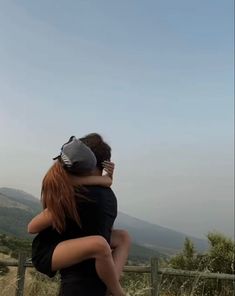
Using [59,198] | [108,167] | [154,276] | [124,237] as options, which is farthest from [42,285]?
[59,198]

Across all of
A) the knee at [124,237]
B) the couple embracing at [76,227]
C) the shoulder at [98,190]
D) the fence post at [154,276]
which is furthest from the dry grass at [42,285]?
the shoulder at [98,190]

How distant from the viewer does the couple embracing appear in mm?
2953

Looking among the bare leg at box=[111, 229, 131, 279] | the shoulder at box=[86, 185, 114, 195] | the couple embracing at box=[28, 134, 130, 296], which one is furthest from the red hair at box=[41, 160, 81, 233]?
the bare leg at box=[111, 229, 131, 279]

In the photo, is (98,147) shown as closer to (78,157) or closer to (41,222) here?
(78,157)

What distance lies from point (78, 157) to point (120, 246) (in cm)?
63

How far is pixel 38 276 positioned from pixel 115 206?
4666 millimetres

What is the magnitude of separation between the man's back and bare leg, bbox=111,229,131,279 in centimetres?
19

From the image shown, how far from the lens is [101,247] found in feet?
9.55

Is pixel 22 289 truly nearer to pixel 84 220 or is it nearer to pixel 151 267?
pixel 151 267

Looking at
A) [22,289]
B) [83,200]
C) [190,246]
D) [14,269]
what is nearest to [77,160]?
[83,200]

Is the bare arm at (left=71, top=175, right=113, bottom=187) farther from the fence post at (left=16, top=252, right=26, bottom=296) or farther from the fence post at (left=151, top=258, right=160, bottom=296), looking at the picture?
the fence post at (left=151, top=258, right=160, bottom=296)

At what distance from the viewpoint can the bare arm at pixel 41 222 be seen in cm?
301

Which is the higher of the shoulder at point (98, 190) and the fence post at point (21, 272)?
the shoulder at point (98, 190)

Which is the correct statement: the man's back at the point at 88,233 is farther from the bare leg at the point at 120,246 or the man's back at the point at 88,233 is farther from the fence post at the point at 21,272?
the fence post at the point at 21,272
